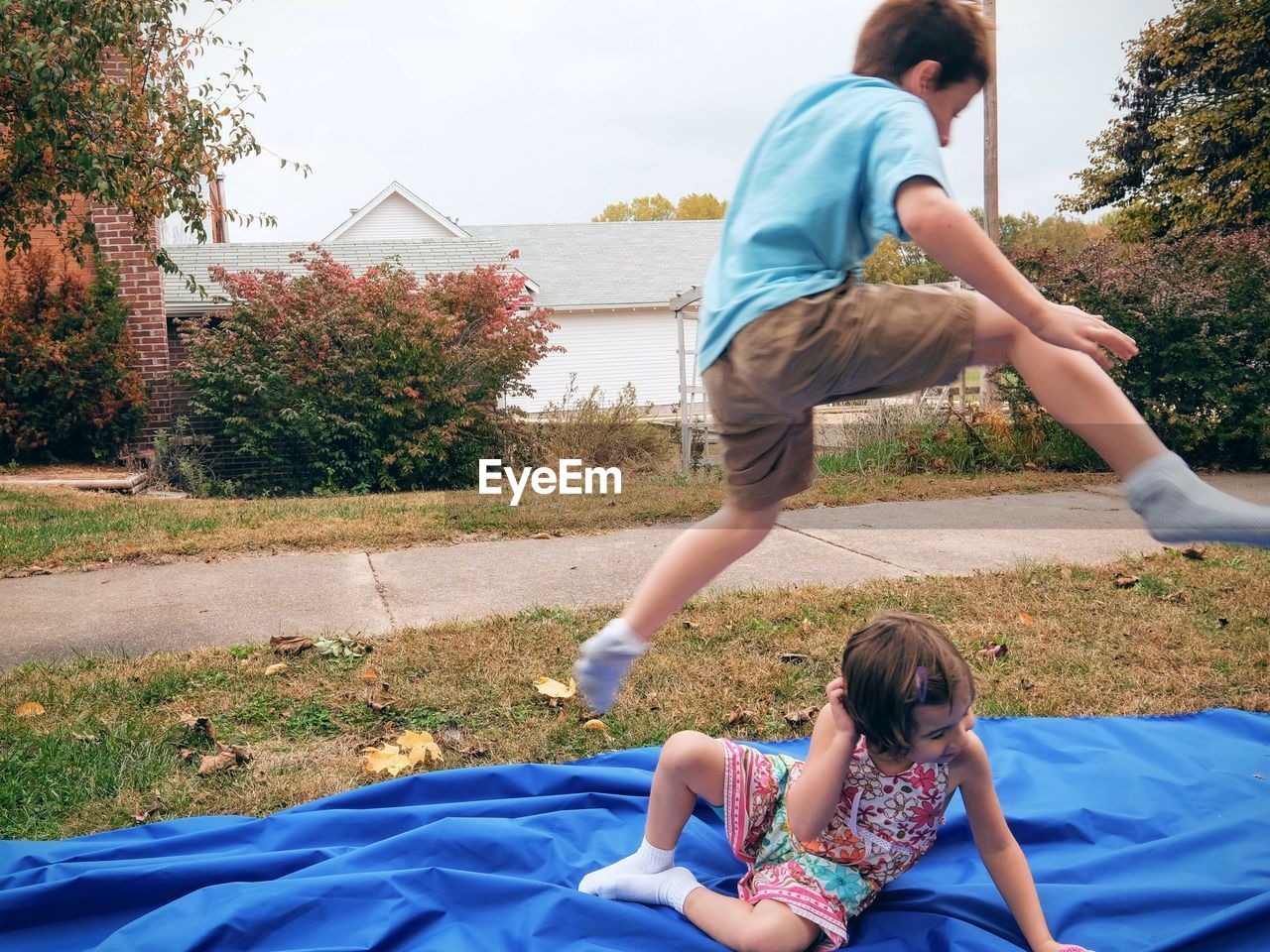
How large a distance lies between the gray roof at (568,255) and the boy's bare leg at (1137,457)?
61.1 ft

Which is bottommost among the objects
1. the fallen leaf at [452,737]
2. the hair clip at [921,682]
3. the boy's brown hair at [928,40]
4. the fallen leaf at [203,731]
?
the fallen leaf at [452,737]

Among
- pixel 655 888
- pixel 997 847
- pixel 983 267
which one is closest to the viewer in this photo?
pixel 983 267

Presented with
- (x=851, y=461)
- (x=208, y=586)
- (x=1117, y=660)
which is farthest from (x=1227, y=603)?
(x=851, y=461)

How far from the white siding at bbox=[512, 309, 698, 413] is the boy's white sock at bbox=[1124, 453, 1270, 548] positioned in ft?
87.0

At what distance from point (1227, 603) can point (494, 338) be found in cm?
892

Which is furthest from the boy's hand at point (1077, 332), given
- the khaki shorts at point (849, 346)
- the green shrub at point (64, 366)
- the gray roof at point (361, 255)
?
the gray roof at point (361, 255)

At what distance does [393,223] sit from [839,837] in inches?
1108

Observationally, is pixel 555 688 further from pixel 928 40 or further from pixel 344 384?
pixel 344 384

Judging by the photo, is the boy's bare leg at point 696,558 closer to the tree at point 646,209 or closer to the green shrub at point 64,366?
the green shrub at point 64,366

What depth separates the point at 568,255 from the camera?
3147 cm

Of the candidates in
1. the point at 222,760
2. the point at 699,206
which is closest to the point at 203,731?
the point at 222,760

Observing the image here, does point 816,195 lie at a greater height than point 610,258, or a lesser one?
lesser

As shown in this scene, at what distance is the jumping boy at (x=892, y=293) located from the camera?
1.78m

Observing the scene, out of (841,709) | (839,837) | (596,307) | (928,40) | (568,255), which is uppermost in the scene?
(568,255)
